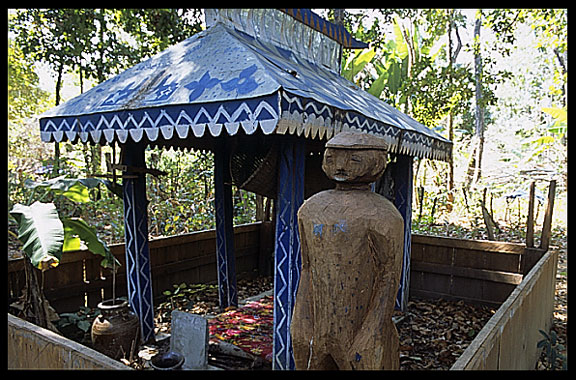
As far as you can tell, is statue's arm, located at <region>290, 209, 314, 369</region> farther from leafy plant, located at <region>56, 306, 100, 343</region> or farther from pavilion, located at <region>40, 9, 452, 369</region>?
leafy plant, located at <region>56, 306, 100, 343</region>

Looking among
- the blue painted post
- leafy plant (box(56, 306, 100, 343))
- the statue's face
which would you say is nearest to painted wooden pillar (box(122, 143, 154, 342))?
leafy plant (box(56, 306, 100, 343))

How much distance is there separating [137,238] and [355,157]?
2.64 metres

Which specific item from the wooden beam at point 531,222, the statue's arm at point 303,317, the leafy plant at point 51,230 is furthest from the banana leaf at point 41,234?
the wooden beam at point 531,222

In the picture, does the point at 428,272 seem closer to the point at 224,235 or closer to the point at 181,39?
the point at 224,235

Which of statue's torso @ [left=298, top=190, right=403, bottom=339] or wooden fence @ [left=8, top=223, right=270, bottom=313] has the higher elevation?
statue's torso @ [left=298, top=190, right=403, bottom=339]

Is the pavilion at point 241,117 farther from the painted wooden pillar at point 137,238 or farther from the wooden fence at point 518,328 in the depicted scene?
the wooden fence at point 518,328

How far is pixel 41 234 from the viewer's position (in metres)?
3.25

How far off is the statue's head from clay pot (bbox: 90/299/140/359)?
270cm

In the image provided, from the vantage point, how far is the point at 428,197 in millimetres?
10383

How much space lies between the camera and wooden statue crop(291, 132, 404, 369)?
2.03 metres

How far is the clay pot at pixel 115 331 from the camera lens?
3.83 metres

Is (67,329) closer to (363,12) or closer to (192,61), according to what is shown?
(192,61)

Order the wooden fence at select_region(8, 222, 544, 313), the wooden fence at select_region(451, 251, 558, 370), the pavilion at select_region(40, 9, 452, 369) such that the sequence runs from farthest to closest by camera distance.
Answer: the wooden fence at select_region(8, 222, 544, 313) → the pavilion at select_region(40, 9, 452, 369) → the wooden fence at select_region(451, 251, 558, 370)
